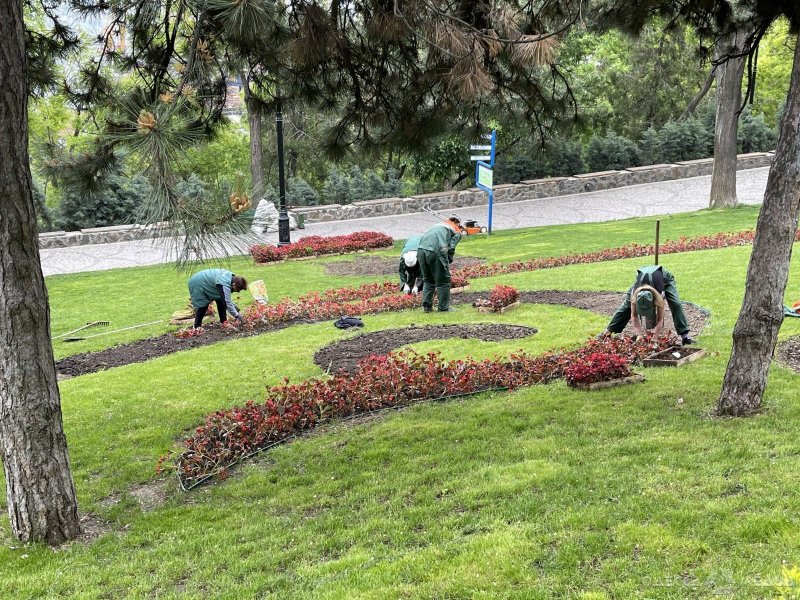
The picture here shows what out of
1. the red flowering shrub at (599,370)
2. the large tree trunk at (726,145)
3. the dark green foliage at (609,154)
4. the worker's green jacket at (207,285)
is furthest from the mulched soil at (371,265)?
the dark green foliage at (609,154)

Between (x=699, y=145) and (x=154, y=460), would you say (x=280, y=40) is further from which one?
(x=699, y=145)

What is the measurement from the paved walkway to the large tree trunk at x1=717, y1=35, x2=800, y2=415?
1770cm

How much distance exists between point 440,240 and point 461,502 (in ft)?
23.0

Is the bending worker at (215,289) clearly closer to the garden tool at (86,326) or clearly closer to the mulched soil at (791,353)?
the garden tool at (86,326)

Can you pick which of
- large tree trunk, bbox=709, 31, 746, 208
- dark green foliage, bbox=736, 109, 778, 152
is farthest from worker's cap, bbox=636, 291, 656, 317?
dark green foliage, bbox=736, 109, 778, 152

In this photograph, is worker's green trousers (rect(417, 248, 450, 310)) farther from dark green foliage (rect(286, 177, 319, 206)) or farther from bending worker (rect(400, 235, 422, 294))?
dark green foliage (rect(286, 177, 319, 206))

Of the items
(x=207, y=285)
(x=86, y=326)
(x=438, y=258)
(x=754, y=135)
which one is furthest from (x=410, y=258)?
(x=754, y=135)

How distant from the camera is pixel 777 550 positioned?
3.82 meters

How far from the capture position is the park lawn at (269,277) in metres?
13.9

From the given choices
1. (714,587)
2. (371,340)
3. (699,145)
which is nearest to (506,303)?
(371,340)

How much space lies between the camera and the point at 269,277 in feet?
57.4

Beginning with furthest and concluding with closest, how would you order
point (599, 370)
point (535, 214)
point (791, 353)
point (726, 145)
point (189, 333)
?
point (535, 214)
point (726, 145)
point (189, 333)
point (791, 353)
point (599, 370)

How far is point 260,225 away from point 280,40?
288 centimetres

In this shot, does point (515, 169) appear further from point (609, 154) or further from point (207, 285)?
point (207, 285)
